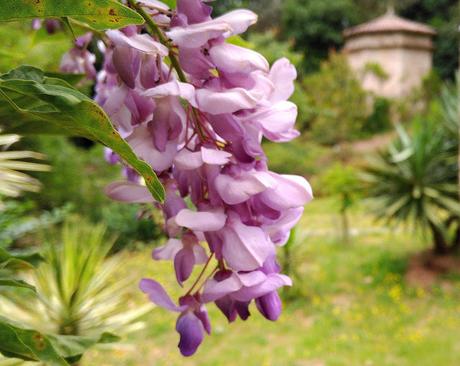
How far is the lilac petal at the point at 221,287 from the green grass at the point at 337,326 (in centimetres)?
283

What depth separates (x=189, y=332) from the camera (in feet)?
1.32

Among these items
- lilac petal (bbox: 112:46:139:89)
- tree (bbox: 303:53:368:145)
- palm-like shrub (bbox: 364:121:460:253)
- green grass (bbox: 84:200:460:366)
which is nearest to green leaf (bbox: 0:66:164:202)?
lilac petal (bbox: 112:46:139:89)

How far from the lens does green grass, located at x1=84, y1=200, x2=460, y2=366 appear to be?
3.62 metres

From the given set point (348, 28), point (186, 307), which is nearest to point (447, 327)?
point (186, 307)

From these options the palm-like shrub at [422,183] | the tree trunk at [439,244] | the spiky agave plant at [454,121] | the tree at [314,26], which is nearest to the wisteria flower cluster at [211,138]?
the palm-like shrub at [422,183]

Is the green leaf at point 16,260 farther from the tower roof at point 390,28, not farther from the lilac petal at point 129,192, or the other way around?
the tower roof at point 390,28

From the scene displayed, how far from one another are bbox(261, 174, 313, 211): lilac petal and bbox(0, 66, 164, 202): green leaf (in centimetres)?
8

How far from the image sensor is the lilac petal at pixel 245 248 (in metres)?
0.35

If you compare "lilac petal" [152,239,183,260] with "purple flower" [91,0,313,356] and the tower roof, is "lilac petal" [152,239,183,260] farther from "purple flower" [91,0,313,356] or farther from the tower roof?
the tower roof

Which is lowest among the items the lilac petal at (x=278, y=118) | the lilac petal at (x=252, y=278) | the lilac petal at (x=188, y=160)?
the lilac petal at (x=252, y=278)

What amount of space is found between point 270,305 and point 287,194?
0.25 feet

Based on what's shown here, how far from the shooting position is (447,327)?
3.91 m

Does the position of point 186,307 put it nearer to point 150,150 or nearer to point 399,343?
point 150,150

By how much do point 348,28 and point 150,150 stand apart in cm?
1669
